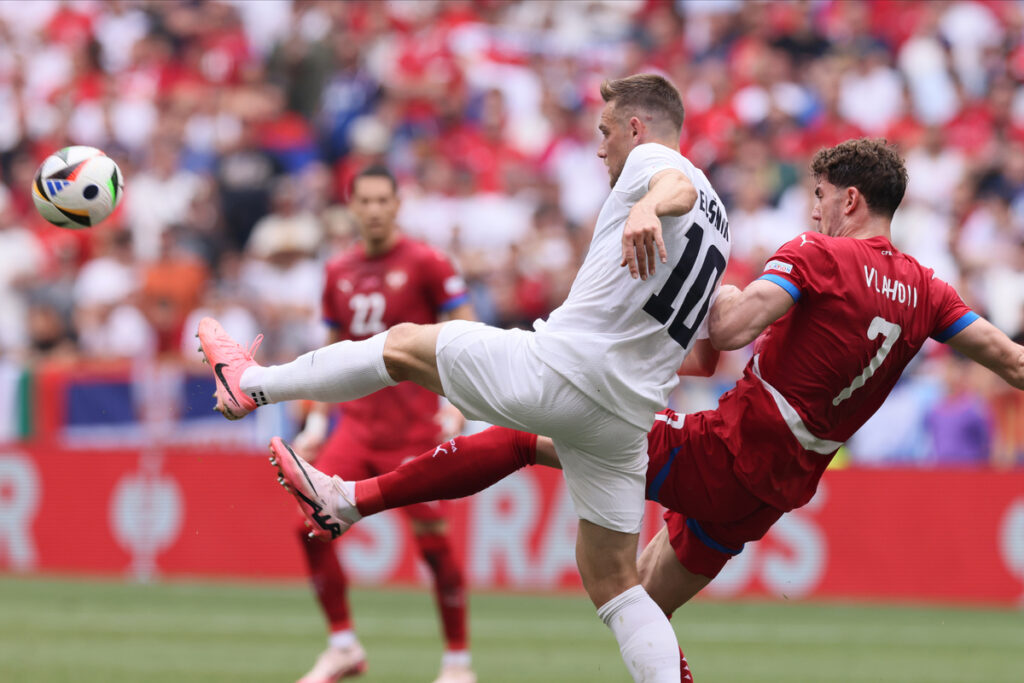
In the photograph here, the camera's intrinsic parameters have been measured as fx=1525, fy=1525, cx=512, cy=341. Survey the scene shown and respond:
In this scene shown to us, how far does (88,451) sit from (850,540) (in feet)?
24.0

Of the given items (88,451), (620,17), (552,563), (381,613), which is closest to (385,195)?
(381,613)

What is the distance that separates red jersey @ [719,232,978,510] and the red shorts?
303 centimetres

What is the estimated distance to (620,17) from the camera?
21094mm

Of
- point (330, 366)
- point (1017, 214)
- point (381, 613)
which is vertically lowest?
point (381, 613)

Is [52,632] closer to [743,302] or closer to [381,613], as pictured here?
[381,613]

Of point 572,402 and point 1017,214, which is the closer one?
point 572,402

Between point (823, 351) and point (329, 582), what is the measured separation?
387 cm

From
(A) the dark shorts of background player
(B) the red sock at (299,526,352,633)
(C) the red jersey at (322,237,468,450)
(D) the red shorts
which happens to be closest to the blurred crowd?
(C) the red jersey at (322,237,468,450)

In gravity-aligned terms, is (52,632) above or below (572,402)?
below

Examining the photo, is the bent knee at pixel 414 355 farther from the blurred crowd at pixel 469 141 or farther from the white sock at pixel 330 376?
the blurred crowd at pixel 469 141

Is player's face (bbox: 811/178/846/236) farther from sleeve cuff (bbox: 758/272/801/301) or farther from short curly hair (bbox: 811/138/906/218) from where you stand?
sleeve cuff (bbox: 758/272/801/301)

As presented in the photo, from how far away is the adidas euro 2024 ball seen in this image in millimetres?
7500

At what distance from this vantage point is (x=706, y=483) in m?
6.63

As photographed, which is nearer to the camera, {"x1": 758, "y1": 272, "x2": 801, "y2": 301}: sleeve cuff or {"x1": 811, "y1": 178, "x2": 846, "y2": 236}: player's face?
{"x1": 758, "y1": 272, "x2": 801, "y2": 301}: sleeve cuff
